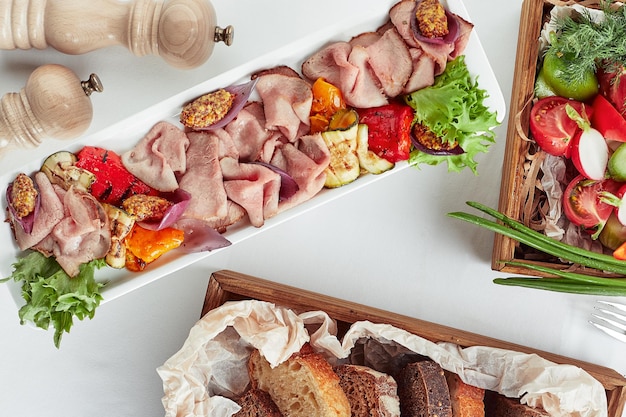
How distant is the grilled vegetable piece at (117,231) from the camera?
67.4 inches

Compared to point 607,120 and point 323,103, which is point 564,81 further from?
point 323,103

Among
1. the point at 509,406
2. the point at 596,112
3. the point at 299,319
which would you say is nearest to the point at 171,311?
the point at 299,319

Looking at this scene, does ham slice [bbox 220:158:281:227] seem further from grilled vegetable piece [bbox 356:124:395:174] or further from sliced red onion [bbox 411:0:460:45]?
sliced red onion [bbox 411:0:460:45]

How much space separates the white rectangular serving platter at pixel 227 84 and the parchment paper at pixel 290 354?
22cm

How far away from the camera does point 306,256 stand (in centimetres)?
216

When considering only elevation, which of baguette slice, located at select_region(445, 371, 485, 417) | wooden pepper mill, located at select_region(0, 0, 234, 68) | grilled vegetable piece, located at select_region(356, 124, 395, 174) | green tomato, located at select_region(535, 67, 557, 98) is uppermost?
wooden pepper mill, located at select_region(0, 0, 234, 68)

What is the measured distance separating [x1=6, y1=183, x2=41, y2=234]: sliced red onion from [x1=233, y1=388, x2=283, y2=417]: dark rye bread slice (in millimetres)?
725

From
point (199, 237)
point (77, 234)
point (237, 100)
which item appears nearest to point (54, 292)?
point (77, 234)

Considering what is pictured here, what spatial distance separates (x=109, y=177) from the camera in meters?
1.75

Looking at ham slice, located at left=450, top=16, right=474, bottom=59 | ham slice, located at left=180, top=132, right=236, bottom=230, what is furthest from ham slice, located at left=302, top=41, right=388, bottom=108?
ham slice, located at left=180, top=132, right=236, bottom=230

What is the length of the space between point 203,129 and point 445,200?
0.82 m

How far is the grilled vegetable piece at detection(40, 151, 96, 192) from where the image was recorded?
1710mm

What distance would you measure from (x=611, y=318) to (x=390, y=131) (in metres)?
→ 1.03

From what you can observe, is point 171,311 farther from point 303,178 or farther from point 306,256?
point 303,178
